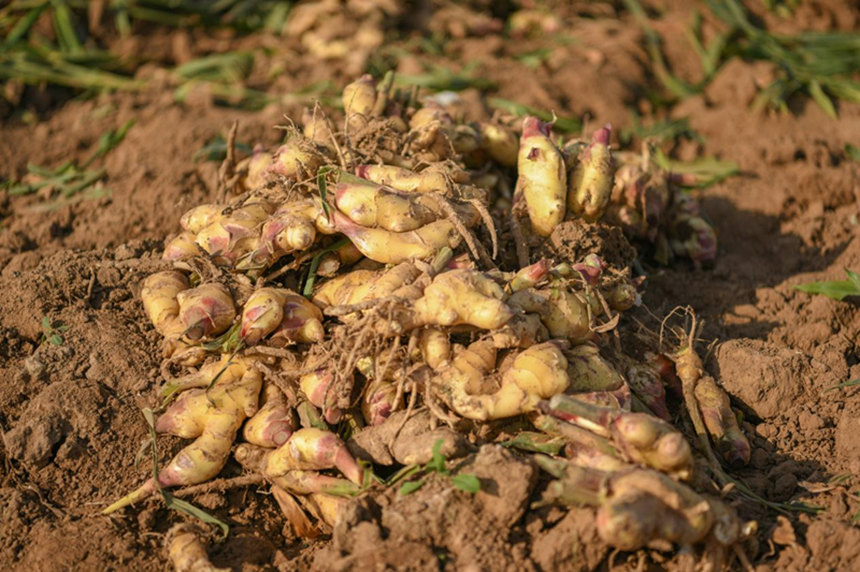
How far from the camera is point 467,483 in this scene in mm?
2117

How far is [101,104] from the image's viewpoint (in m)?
4.80

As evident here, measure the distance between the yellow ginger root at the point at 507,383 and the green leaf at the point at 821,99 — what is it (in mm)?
3144

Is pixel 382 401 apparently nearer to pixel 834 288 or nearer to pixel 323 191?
pixel 323 191

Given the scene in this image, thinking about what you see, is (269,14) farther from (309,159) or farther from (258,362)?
(258,362)

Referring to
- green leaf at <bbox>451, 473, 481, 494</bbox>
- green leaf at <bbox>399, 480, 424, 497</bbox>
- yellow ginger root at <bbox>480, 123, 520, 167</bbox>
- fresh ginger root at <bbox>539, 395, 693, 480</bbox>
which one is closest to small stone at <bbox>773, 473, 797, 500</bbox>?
fresh ginger root at <bbox>539, 395, 693, 480</bbox>

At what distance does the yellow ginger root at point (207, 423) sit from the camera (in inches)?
96.8

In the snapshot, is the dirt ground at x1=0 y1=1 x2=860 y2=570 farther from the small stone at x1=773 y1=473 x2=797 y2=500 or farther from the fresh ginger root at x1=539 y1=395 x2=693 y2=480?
the fresh ginger root at x1=539 y1=395 x2=693 y2=480

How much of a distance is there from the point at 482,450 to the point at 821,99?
350 centimetres

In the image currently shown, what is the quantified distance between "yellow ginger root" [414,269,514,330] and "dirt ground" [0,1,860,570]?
36 cm

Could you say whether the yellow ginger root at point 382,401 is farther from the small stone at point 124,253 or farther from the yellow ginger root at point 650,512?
the small stone at point 124,253

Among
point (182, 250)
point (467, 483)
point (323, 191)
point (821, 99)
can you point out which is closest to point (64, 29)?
point (182, 250)

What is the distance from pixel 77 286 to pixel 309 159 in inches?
36.9

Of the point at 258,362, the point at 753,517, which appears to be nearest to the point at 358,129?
the point at 258,362

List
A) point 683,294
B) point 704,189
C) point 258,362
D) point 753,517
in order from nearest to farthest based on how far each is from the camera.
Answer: point 753,517 < point 258,362 < point 683,294 < point 704,189
